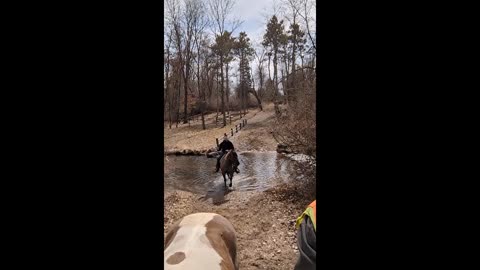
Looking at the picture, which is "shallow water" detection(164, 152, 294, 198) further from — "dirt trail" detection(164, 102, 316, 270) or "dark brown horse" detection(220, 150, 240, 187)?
"dirt trail" detection(164, 102, 316, 270)

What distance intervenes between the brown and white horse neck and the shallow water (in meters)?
6.17

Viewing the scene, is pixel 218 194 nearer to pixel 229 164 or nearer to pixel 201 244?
pixel 229 164

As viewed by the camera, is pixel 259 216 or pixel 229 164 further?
pixel 229 164

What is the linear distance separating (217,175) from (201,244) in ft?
33.5

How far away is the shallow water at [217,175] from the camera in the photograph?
40.2 feet

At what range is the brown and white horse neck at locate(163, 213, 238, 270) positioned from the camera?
380cm

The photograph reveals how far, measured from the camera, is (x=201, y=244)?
426 centimetres

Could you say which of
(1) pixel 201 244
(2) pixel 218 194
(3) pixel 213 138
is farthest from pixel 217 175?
(3) pixel 213 138

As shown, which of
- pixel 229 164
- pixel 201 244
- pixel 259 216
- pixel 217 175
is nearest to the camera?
pixel 201 244

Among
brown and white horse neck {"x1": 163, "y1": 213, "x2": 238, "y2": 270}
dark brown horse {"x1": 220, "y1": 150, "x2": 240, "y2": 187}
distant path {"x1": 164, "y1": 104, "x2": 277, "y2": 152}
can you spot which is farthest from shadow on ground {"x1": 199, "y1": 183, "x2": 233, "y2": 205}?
distant path {"x1": 164, "y1": 104, "x2": 277, "y2": 152}
